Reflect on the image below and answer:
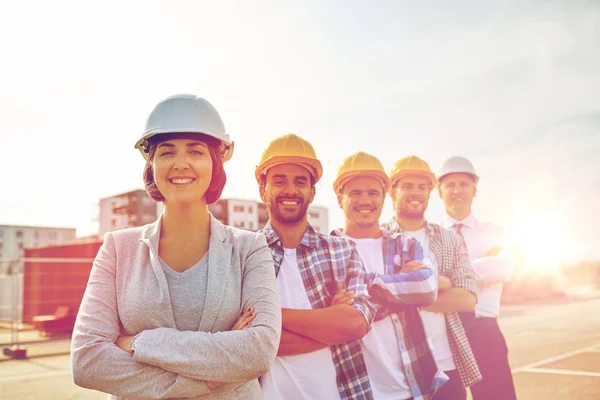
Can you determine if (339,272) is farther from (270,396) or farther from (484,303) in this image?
(484,303)

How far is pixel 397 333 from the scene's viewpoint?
10.5 feet

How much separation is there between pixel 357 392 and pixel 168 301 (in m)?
1.18

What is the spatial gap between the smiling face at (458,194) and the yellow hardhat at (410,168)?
0.84 metres

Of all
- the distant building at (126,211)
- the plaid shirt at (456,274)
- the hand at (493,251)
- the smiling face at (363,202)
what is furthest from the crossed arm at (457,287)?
the distant building at (126,211)

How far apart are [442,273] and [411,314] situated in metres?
0.63

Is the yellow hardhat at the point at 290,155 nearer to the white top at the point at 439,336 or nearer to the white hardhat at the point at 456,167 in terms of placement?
the white top at the point at 439,336

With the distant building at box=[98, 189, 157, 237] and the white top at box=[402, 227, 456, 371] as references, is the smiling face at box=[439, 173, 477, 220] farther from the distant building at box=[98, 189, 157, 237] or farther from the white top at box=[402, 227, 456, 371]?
the distant building at box=[98, 189, 157, 237]

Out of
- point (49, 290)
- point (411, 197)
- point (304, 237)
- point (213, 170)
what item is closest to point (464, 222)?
point (411, 197)

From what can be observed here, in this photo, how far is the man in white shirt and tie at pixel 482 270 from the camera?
4504mm

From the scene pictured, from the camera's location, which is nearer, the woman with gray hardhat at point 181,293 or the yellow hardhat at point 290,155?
the woman with gray hardhat at point 181,293

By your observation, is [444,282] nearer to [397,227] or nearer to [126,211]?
[397,227]

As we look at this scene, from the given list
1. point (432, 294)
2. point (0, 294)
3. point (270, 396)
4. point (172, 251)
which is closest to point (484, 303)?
point (432, 294)

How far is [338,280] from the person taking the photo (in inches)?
111

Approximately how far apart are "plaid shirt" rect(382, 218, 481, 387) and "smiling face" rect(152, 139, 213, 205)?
183 cm
